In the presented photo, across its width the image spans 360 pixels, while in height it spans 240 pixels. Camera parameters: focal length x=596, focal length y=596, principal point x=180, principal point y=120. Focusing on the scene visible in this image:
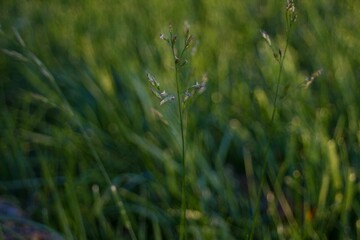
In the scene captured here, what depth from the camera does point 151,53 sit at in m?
2.25

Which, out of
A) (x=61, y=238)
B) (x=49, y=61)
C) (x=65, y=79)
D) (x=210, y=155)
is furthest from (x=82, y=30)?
(x=61, y=238)

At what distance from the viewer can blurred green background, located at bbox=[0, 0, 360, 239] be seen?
4.47ft

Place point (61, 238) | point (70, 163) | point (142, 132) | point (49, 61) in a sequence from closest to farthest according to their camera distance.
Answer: point (61, 238) < point (70, 163) < point (142, 132) < point (49, 61)

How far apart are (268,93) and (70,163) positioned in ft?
2.09

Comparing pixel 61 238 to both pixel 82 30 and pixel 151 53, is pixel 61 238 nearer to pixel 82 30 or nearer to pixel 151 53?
pixel 151 53

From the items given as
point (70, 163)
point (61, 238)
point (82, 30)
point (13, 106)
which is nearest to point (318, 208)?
point (61, 238)

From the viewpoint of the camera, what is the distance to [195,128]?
176cm

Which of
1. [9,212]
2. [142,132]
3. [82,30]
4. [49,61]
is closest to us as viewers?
[9,212]

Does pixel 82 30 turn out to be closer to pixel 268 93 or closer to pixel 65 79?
pixel 65 79

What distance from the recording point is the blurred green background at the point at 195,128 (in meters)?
1.36

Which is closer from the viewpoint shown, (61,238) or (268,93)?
(61,238)

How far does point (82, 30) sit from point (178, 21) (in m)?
0.44

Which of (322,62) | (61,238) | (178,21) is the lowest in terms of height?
(61,238)

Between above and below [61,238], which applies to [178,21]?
above
